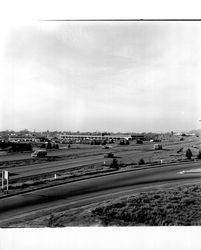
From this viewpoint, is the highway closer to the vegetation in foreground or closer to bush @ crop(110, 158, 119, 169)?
bush @ crop(110, 158, 119, 169)

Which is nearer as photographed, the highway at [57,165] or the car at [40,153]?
the highway at [57,165]

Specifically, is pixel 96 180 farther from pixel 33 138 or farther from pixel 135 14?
pixel 135 14

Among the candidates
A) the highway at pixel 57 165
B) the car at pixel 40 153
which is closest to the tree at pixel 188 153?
the highway at pixel 57 165

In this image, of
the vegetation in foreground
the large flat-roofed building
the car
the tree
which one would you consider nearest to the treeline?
the car

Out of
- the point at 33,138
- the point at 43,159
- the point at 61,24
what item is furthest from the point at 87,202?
the point at 61,24

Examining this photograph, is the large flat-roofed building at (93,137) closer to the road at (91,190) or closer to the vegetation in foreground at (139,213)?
the road at (91,190)
